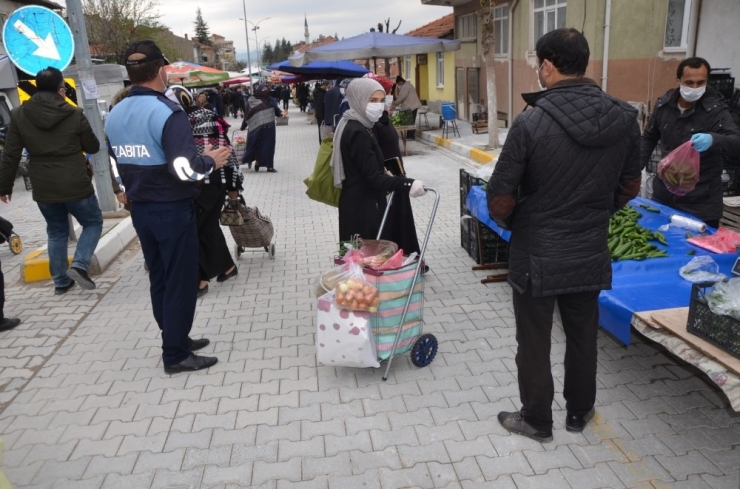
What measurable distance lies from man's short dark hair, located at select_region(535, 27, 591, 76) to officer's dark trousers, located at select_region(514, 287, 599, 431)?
1.05 metres

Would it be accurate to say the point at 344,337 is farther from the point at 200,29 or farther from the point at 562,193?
the point at 200,29

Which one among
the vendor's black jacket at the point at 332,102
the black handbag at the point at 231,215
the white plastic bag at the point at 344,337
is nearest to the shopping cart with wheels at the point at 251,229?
the black handbag at the point at 231,215

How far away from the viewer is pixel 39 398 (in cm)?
386

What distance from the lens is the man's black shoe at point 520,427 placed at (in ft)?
10.2

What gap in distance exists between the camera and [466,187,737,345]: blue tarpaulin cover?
3387 millimetres

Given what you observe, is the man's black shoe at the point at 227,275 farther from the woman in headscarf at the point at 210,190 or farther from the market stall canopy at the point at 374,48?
the market stall canopy at the point at 374,48

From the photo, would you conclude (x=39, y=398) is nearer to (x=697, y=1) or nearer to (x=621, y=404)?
(x=621, y=404)

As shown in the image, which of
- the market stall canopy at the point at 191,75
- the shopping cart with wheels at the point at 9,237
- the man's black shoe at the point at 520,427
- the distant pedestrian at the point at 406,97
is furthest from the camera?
the market stall canopy at the point at 191,75

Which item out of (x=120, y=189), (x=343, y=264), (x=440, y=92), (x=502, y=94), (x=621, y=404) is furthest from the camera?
(x=440, y=92)

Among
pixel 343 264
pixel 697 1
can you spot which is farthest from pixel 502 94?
pixel 343 264

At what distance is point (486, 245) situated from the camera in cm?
583

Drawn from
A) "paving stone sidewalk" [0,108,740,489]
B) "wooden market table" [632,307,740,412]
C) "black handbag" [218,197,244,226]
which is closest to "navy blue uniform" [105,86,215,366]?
"paving stone sidewalk" [0,108,740,489]

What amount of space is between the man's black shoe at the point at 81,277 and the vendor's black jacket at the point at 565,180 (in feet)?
14.9

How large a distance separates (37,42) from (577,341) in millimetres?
6097
